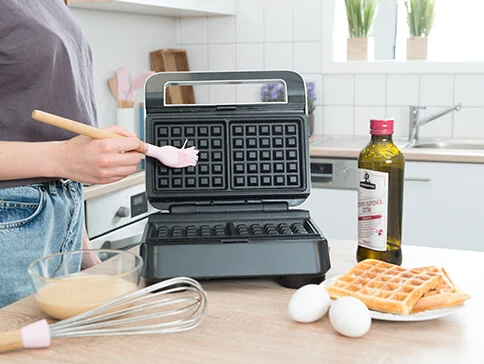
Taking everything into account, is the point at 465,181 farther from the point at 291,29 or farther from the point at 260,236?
the point at 260,236

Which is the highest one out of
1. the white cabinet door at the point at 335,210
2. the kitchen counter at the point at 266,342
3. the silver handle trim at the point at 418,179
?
the kitchen counter at the point at 266,342

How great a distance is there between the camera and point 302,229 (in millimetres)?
1145

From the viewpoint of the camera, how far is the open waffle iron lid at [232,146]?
1236 mm

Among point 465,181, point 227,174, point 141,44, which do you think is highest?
point 141,44

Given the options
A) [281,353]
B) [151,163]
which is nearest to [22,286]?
[151,163]

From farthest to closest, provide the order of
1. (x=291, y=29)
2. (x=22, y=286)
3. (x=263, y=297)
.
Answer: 1. (x=291, y=29)
2. (x=22, y=286)
3. (x=263, y=297)

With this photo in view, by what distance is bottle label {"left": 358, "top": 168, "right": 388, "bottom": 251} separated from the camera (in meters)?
1.11

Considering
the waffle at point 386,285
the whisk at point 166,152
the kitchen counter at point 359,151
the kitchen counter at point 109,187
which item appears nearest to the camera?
the waffle at point 386,285

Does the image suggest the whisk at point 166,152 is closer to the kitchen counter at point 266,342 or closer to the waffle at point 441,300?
the kitchen counter at point 266,342

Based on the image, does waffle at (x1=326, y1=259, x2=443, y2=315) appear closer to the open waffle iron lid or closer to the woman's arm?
the open waffle iron lid

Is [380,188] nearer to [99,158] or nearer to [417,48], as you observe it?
[99,158]

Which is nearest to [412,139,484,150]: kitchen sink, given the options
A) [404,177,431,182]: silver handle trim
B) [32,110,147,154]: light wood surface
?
[404,177,431,182]: silver handle trim

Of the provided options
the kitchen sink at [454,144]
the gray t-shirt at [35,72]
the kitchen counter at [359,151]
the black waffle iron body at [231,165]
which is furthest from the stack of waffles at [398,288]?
the kitchen sink at [454,144]

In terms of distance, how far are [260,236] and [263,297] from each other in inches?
4.1
